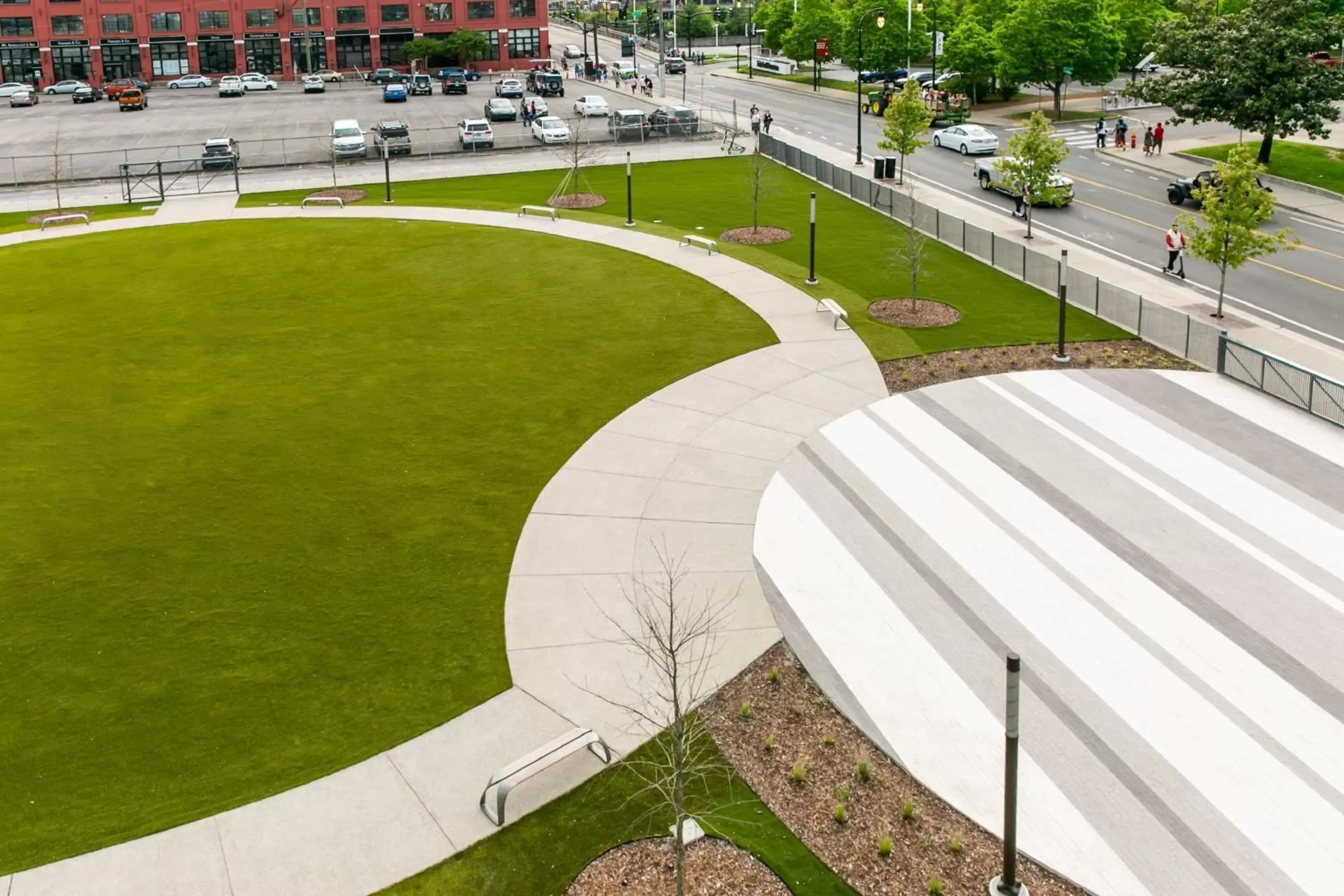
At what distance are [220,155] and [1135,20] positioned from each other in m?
Answer: 58.7

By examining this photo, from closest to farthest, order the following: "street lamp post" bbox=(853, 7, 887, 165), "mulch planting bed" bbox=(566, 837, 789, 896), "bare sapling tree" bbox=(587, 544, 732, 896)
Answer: "mulch planting bed" bbox=(566, 837, 789, 896) < "bare sapling tree" bbox=(587, 544, 732, 896) < "street lamp post" bbox=(853, 7, 887, 165)

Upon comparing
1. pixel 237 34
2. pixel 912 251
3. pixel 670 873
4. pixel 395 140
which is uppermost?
pixel 237 34

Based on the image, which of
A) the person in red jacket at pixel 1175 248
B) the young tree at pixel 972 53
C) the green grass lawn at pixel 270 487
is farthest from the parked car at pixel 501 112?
the person in red jacket at pixel 1175 248

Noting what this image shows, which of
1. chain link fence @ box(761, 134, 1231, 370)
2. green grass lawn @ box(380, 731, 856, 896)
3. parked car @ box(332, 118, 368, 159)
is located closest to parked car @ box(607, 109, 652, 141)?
parked car @ box(332, 118, 368, 159)

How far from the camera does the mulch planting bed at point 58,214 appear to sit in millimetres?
43000

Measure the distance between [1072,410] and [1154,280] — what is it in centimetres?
1274

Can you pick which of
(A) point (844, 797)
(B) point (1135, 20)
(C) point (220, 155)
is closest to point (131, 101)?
(C) point (220, 155)

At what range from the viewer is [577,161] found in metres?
44.3

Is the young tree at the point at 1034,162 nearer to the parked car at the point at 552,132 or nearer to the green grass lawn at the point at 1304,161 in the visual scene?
the green grass lawn at the point at 1304,161

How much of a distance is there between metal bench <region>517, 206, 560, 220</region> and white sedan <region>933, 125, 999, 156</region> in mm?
24288

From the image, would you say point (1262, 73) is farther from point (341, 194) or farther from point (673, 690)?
point (673, 690)

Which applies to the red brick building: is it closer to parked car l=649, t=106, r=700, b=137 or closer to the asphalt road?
the asphalt road

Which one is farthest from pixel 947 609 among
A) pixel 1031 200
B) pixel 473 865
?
pixel 1031 200

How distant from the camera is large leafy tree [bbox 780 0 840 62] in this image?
317ft
